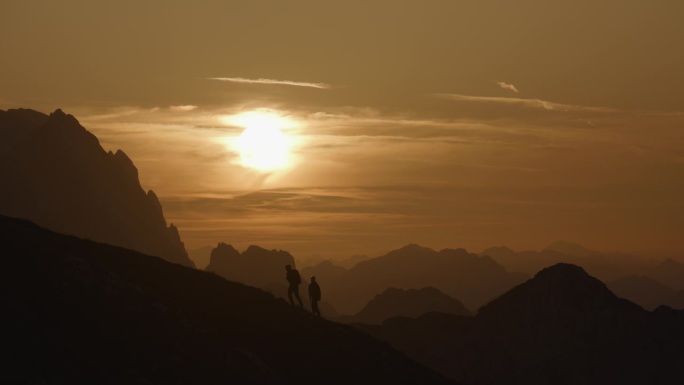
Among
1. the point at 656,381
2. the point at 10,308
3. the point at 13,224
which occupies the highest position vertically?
the point at 13,224

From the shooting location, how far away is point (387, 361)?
56531 mm

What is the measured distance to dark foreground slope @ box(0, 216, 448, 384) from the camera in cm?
4166

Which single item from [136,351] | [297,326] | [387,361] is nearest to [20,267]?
[136,351]

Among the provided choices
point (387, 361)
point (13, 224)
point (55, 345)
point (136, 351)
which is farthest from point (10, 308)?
point (387, 361)

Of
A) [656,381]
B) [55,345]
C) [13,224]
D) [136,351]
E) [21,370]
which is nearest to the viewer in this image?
[21,370]

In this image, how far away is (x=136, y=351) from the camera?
44.5 meters

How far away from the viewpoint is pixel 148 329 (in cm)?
4712

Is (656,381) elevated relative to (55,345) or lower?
lower

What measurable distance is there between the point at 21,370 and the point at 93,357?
4020 mm

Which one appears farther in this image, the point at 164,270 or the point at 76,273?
the point at 164,270

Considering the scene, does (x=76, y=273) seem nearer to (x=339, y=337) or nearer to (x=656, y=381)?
(x=339, y=337)

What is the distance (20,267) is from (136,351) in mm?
8987

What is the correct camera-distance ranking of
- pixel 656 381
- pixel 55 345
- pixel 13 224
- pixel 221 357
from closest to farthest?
pixel 55 345, pixel 221 357, pixel 13 224, pixel 656 381

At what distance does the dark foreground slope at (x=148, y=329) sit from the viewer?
41.7 m
